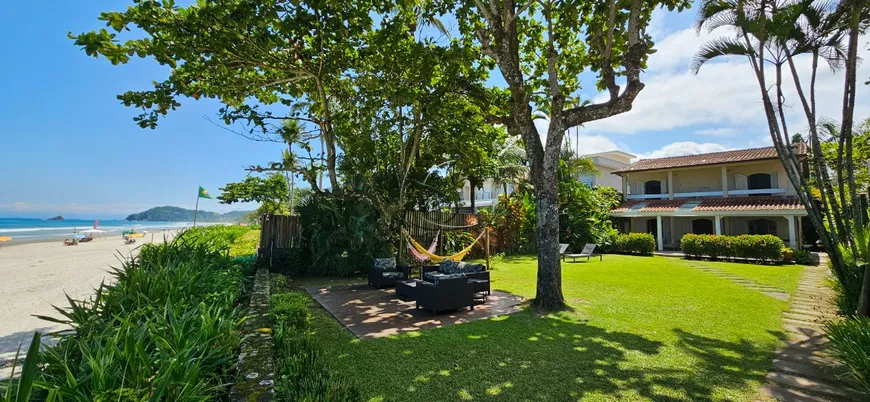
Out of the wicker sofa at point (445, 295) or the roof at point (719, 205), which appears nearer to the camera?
the wicker sofa at point (445, 295)

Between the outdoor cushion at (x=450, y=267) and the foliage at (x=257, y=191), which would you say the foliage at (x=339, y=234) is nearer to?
the outdoor cushion at (x=450, y=267)

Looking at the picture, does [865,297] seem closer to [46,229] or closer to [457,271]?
[457,271]

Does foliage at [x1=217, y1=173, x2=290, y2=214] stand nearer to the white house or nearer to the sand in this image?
the sand

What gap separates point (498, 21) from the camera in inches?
261

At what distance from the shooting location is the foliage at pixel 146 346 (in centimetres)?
206

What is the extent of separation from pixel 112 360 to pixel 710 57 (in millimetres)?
8599

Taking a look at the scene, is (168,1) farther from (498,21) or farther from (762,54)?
(762,54)

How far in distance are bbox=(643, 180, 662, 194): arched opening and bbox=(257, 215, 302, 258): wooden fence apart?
20.9m

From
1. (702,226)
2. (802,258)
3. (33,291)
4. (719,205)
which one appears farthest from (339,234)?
(702,226)

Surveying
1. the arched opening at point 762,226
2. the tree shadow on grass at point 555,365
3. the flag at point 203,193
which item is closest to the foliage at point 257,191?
the flag at point 203,193

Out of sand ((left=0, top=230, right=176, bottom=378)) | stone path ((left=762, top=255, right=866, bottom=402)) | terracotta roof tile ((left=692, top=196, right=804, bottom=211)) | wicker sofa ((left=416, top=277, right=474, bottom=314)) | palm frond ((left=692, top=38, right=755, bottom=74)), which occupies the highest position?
palm frond ((left=692, top=38, right=755, bottom=74))

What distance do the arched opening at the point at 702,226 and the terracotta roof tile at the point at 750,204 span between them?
1442 millimetres

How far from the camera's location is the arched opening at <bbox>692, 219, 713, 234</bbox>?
67.9 ft

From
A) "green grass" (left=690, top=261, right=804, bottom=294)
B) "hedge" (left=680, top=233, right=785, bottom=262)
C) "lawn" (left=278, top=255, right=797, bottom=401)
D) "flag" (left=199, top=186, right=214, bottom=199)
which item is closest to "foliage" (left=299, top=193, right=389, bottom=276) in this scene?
"lawn" (left=278, top=255, right=797, bottom=401)
